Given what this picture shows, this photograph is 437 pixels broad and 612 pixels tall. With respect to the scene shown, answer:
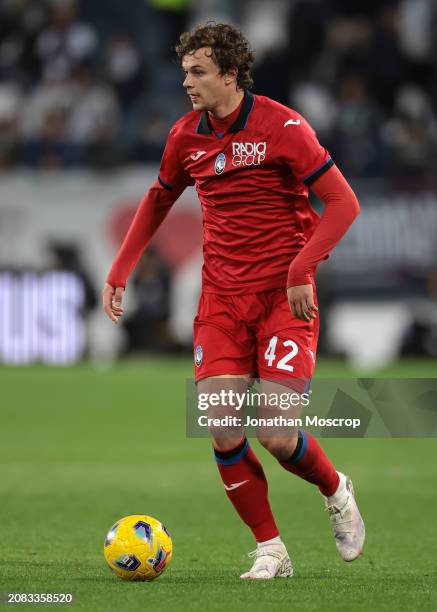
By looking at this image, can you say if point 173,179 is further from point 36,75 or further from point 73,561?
point 36,75

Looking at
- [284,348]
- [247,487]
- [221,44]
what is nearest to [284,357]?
[284,348]

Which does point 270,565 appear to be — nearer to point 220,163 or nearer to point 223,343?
point 223,343

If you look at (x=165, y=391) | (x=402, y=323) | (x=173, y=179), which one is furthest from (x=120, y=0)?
(x=173, y=179)

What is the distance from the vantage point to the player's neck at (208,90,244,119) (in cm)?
603

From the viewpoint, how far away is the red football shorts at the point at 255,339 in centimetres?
593

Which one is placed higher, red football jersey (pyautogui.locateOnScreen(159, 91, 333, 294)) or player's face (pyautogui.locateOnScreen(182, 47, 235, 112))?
player's face (pyautogui.locateOnScreen(182, 47, 235, 112))

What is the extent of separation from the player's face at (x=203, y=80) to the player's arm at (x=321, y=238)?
57cm

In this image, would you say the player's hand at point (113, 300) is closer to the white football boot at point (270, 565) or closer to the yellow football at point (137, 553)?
the yellow football at point (137, 553)

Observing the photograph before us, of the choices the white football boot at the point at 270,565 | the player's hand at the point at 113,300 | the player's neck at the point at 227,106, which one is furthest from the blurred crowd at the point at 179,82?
the white football boot at the point at 270,565

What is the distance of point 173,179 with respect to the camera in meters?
6.36

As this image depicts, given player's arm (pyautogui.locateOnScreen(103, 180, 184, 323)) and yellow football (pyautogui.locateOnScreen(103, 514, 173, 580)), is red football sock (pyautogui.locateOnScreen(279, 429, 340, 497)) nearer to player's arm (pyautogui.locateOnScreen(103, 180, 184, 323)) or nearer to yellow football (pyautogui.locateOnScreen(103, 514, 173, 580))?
yellow football (pyautogui.locateOnScreen(103, 514, 173, 580))

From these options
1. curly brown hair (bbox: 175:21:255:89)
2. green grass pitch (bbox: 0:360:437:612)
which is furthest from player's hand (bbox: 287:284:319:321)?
green grass pitch (bbox: 0:360:437:612)

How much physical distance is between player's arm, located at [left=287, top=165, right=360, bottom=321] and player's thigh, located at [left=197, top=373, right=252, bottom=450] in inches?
16.7

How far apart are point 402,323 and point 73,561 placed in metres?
12.6
